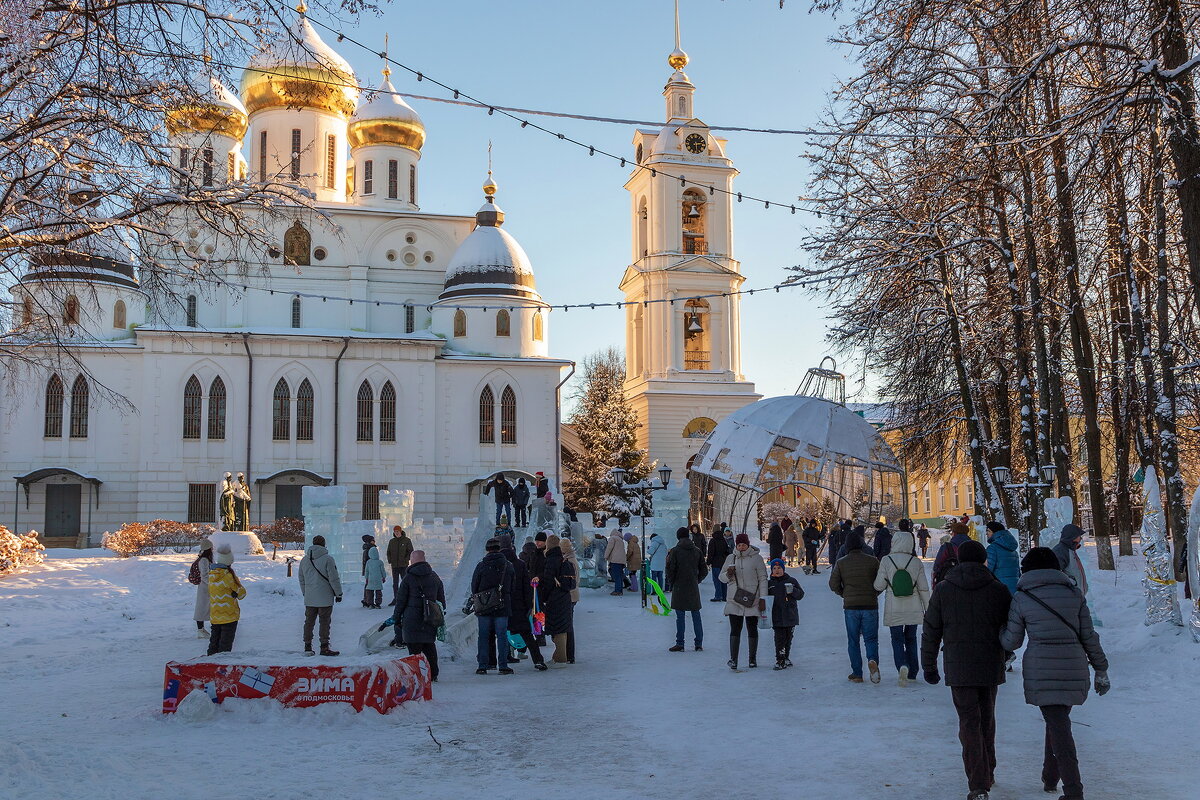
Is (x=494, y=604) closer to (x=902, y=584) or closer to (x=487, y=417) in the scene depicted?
(x=902, y=584)

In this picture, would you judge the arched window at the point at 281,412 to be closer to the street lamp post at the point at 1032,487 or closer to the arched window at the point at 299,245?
the arched window at the point at 299,245

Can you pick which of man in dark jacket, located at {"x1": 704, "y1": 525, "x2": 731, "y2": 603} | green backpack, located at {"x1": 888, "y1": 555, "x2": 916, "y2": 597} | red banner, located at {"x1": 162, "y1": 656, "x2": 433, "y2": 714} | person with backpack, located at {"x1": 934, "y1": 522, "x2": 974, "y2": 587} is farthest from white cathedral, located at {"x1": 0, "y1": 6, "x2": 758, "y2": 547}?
red banner, located at {"x1": 162, "y1": 656, "x2": 433, "y2": 714}

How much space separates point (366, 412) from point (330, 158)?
1146 centimetres

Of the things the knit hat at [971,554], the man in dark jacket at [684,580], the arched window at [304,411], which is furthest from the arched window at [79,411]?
the knit hat at [971,554]

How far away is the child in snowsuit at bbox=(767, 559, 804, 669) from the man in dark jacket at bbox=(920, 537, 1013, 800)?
4938 millimetres

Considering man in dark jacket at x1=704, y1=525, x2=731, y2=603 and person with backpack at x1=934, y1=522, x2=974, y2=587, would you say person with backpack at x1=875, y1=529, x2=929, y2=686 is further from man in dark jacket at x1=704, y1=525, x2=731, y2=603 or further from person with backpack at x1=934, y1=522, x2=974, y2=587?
man in dark jacket at x1=704, y1=525, x2=731, y2=603

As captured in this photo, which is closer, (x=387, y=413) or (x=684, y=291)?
(x=387, y=413)

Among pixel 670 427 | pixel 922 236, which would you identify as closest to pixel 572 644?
pixel 922 236

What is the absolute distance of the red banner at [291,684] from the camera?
9.14m

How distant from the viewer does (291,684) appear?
9164 millimetres

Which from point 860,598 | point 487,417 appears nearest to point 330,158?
point 487,417

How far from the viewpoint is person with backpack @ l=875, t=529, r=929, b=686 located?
34.8 ft

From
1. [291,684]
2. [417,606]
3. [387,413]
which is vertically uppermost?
[387,413]

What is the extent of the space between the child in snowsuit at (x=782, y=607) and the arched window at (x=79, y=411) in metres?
34.7
